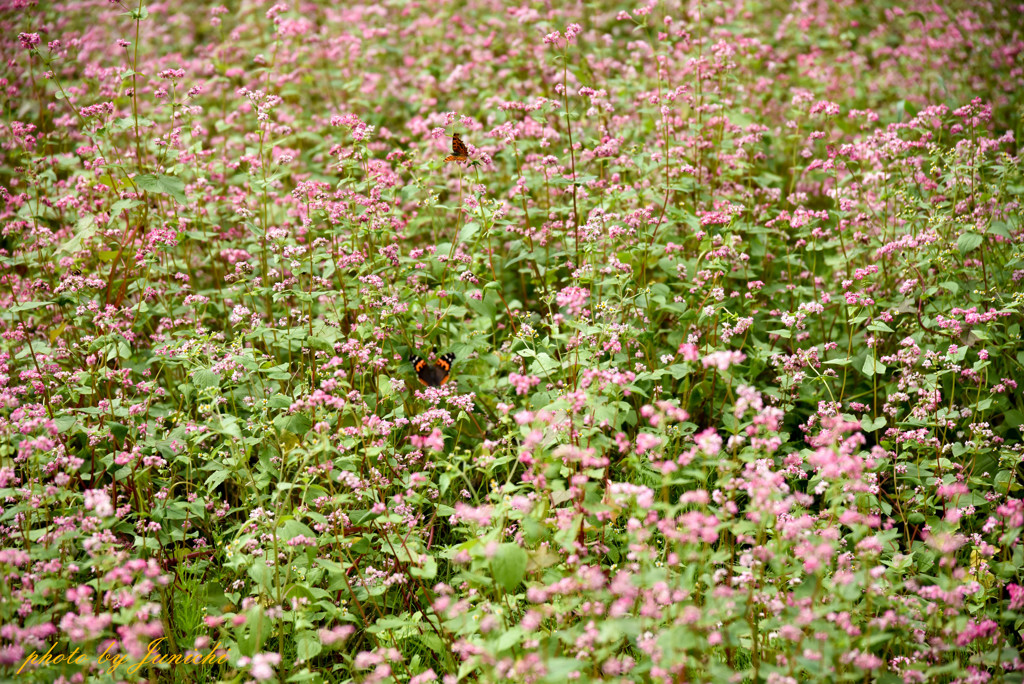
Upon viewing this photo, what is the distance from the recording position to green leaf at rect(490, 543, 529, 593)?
2711 millimetres

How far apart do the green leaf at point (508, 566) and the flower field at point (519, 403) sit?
0.01m

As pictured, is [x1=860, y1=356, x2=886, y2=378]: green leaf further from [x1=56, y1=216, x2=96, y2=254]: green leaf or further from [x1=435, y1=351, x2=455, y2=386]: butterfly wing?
[x1=56, y1=216, x2=96, y2=254]: green leaf

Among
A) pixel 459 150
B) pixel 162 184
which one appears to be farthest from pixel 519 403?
pixel 162 184

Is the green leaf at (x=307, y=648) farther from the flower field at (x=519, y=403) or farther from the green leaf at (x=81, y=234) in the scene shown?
the green leaf at (x=81, y=234)

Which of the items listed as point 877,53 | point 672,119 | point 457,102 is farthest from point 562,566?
point 877,53

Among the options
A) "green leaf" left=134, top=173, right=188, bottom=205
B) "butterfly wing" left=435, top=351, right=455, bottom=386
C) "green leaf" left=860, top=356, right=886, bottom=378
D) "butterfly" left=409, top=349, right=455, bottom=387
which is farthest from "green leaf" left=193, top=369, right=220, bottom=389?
"green leaf" left=860, top=356, right=886, bottom=378

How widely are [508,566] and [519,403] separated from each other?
181 cm

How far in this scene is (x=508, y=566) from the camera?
8.94 ft

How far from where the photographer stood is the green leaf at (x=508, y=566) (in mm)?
2711

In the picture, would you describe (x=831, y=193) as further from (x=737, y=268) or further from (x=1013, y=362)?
(x=1013, y=362)

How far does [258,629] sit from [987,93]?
8.28 metres

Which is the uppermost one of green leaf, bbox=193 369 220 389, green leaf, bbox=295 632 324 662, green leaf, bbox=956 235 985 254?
green leaf, bbox=956 235 985 254

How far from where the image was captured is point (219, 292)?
532 centimetres

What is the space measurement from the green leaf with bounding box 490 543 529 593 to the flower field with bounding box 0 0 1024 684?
0.5 inches
